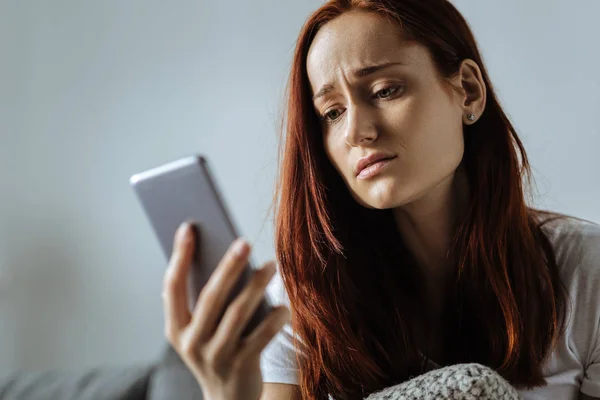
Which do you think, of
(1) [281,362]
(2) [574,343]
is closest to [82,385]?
(1) [281,362]

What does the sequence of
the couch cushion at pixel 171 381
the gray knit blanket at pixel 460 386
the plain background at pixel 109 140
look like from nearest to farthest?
the gray knit blanket at pixel 460 386 < the couch cushion at pixel 171 381 < the plain background at pixel 109 140

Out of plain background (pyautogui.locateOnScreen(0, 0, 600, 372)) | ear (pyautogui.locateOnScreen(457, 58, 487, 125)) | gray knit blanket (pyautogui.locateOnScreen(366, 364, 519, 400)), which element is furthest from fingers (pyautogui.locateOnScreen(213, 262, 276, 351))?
plain background (pyautogui.locateOnScreen(0, 0, 600, 372))

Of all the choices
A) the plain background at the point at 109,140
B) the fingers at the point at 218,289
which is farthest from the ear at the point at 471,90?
Result: the plain background at the point at 109,140

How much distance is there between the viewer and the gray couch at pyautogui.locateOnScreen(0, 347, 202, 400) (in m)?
1.10

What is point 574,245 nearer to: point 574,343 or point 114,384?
point 574,343

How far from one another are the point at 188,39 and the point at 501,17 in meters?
0.82

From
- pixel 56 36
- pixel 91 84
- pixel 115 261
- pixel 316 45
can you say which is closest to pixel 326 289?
pixel 316 45

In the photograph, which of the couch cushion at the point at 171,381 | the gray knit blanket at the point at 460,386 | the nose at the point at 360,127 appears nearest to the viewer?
the gray knit blanket at the point at 460,386

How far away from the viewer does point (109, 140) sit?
6.33 feet

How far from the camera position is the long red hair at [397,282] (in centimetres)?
92

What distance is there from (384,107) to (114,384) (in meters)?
0.65

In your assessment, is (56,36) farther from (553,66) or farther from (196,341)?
(196,341)

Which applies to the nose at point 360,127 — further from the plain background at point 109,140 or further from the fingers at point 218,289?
the plain background at point 109,140

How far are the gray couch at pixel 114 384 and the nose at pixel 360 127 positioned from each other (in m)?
0.47
